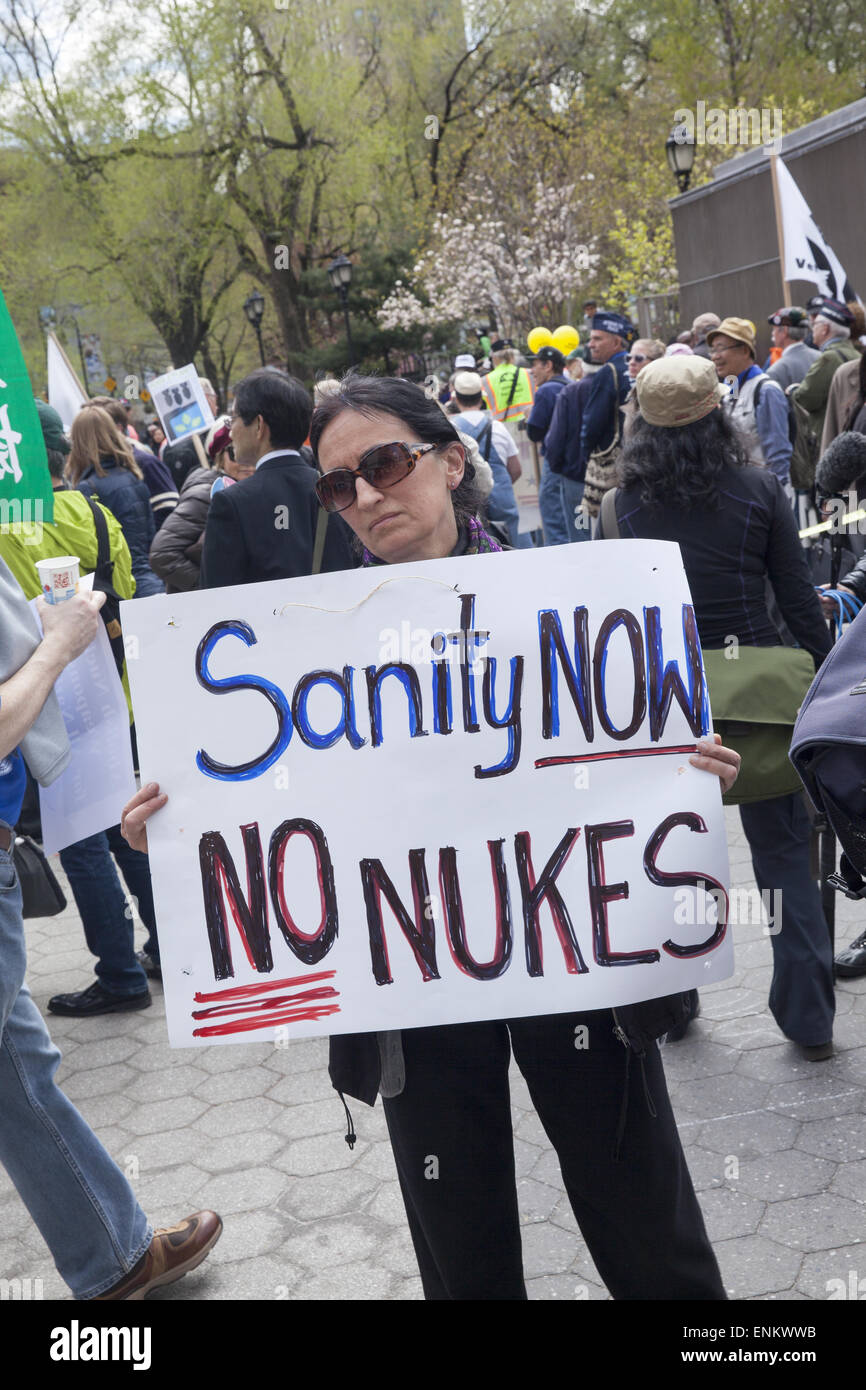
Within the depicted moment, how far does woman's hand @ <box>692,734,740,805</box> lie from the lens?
6.49 ft

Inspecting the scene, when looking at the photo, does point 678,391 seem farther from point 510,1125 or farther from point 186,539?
point 186,539

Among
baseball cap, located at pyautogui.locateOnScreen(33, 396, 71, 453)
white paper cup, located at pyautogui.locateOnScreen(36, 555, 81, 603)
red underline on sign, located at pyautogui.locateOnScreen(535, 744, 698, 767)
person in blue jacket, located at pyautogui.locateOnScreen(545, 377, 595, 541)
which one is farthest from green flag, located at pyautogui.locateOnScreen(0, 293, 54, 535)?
person in blue jacket, located at pyautogui.locateOnScreen(545, 377, 595, 541)

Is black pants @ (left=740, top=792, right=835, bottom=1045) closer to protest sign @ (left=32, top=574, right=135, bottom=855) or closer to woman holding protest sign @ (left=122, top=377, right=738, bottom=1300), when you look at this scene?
woman holding protest sign @ (left=122, top=377, right=738, bottom=1300)

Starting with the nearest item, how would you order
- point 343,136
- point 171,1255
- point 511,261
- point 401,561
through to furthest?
point 401,561 < point 171,1255 < point 511,261 < point 343,136

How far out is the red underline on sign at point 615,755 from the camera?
1.99m

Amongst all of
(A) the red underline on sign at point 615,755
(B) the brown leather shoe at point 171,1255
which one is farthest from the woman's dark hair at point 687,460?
(B) the brown leather shoe at point 171,1255

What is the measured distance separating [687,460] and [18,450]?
1734 mm

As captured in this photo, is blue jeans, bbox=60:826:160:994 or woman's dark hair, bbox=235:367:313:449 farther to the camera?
blue jeans, bbox=60:826:160:994

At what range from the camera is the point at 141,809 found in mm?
1989

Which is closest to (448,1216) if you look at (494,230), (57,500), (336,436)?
(336,436)

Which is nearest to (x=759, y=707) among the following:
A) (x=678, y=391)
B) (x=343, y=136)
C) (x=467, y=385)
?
(x=678, y=391)

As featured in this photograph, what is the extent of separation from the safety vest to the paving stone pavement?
7.71 metres

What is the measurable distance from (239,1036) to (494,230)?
29001mm
